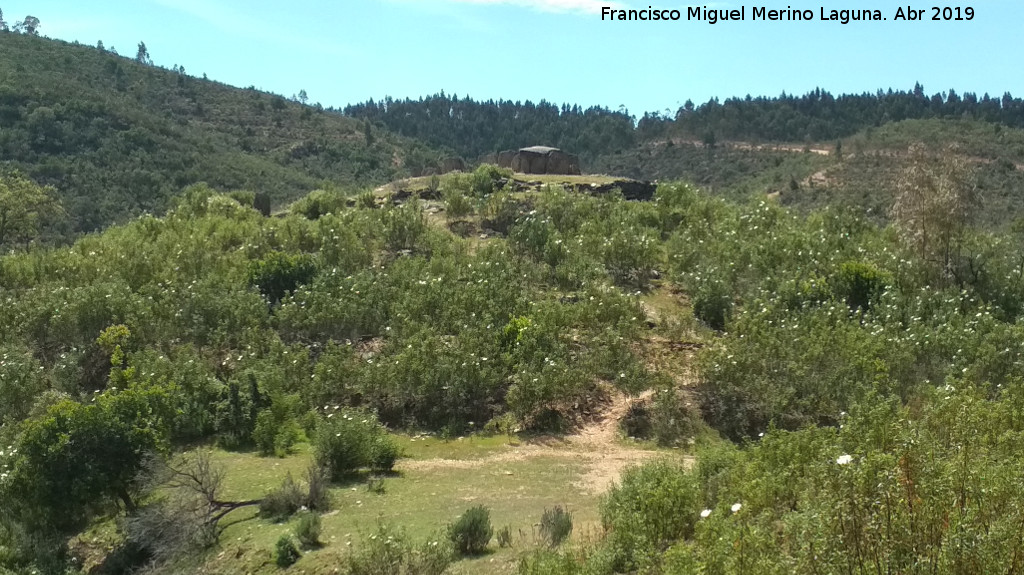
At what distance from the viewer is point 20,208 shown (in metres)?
27.7

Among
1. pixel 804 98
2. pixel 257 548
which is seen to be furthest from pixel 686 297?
pixel 804 98

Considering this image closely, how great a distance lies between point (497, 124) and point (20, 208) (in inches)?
2631

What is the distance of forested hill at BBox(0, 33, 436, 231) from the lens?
140 feet

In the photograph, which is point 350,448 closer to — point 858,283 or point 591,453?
point 591,453

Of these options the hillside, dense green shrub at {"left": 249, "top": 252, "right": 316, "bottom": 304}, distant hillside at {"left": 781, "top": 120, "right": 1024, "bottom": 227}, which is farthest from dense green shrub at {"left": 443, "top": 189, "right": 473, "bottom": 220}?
distant hillside at {"left": 781, "top": 120, "right": 1024, "bottom": 227}

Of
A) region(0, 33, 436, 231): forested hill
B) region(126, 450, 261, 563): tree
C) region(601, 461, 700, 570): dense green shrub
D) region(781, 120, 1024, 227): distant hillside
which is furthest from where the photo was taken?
region(0, 33, 436, 231): forested hill

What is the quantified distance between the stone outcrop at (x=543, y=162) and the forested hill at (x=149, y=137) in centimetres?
1826

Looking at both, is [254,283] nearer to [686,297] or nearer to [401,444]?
[401,444]

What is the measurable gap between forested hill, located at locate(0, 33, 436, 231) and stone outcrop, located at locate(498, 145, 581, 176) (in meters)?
18.3

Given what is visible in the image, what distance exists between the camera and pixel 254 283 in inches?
755

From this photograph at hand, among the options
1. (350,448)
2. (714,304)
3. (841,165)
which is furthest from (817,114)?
(350,448)

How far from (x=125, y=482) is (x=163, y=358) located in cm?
457

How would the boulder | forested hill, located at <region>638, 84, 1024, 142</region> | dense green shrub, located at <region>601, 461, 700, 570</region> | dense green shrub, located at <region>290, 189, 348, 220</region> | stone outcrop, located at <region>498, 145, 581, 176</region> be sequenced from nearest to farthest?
dense green shrub, located at <region>601, 461, 700, 570</region> < dense green shrub, located at <region>290, 189, 348, 220</region> < stone outcrop, located at <region>498, 145, 581, 176</region> < the boulder < forested hill, located at <region>638, 84, 1024, 142</region>

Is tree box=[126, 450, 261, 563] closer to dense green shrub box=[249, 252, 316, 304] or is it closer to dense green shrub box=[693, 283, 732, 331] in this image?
dense green shrub box=[249, 252, 316, 304]
